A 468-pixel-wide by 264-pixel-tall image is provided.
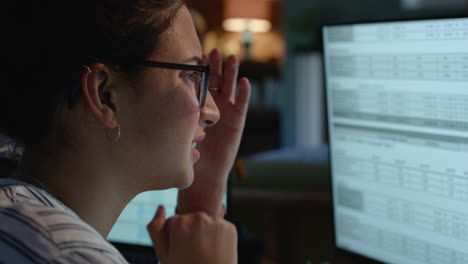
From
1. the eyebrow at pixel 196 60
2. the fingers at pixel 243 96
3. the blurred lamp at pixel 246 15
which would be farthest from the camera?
the blurred lamp at pixel 246 15

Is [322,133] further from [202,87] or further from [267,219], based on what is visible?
[202,87]

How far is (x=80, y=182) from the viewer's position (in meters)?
0.71

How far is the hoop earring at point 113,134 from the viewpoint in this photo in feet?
2.28

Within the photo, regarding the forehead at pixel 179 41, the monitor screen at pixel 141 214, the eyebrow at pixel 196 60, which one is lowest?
the monitor screen at pixel 141 214

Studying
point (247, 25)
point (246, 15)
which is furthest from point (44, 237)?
point (247, 25)

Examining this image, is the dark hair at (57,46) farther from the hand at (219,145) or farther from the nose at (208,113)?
the hand at (219,145)

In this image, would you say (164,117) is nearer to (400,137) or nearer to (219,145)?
(219,145)

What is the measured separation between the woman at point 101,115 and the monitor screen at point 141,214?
0.64ft

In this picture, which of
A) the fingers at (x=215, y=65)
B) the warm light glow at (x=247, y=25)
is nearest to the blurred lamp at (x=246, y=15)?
the warm light glow at (x=247, y=25)

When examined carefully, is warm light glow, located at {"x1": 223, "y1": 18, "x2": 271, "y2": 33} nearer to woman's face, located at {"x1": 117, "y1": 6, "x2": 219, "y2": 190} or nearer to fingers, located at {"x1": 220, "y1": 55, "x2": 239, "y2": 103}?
fingers, located at {"x1": 220, "y1": 55, "x2": 239, "y2": 103}

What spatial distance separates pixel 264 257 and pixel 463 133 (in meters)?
0.64

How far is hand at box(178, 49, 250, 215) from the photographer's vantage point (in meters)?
0.94

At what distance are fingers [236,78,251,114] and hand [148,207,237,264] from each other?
231mm

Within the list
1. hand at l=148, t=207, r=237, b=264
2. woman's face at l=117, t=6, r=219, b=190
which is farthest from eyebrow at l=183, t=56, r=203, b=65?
hand at l=148, t=207, r=237, b=264
